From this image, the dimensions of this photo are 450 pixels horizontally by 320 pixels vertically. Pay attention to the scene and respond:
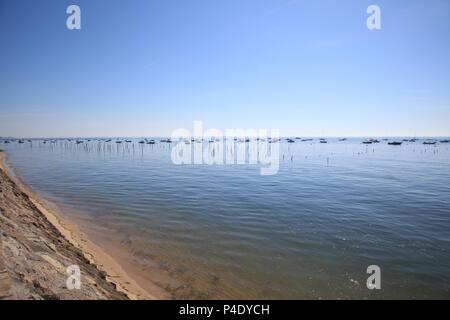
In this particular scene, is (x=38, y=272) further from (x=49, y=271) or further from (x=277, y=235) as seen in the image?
(x=277, y=235)

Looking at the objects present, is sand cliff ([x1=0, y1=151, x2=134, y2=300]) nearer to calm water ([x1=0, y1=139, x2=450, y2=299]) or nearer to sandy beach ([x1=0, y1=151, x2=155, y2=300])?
sandy beach ([x1=0, y1=151, x2=155, y2=300])

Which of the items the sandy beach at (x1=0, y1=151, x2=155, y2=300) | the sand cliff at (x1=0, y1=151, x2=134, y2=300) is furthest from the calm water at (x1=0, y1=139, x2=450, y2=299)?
the sand cliff at (x1=0, y1=151, x2=134, y2=300)

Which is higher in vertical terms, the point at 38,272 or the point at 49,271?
the point at 38,272

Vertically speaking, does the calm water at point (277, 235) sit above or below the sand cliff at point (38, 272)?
below

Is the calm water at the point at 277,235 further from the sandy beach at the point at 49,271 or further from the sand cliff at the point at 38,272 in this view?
the sand cliff at the point at 38,272

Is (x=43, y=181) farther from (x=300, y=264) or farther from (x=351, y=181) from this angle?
(x=351, y=181)

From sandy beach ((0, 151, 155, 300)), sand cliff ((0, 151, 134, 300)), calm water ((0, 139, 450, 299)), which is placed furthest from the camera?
calm water ((0, 139, 450, 299))

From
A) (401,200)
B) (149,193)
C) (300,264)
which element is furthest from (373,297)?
(149,193)

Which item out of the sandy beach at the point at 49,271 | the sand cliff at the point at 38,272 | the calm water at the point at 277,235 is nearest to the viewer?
the sand cliff at the point at 38,272

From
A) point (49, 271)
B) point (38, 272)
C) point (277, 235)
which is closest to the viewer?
point (38, 272)

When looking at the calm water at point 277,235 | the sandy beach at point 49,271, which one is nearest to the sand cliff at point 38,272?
the sandy beach at point 49,271

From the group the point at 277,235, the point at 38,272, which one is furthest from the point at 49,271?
the point at 277,235

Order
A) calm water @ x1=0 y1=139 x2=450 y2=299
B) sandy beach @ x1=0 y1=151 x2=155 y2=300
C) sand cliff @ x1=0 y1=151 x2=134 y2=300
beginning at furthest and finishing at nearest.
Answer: calm water @ x1=0 y1=139 x2=450 y2=299, sandy beach @ x1=0 y1=151 x2=155 y2=300, sand cliff @ x1=0 y1=151 x2=134 y2=300

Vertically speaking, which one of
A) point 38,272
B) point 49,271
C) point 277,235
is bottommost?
point 277,235
